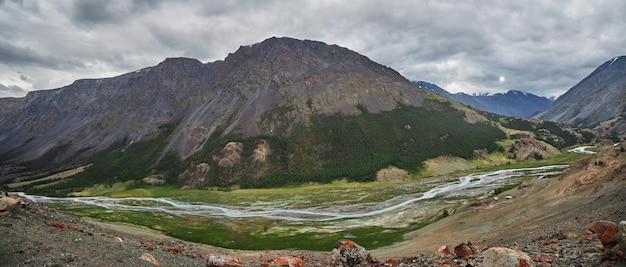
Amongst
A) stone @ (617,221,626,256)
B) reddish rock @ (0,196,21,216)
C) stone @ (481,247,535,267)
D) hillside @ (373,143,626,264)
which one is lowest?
hillside @ (373,143,626,264)

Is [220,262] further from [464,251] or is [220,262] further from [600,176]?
[600,176]

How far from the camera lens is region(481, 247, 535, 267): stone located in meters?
19.4

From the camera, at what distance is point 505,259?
19766 mm

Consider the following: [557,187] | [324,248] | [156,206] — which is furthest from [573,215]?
[156,206]

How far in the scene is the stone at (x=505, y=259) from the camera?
19.4 meters

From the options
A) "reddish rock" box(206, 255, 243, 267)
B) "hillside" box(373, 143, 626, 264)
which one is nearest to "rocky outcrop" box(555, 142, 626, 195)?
"hillside" box(373, 143, 626, 264)

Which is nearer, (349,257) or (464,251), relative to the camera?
(464,251)

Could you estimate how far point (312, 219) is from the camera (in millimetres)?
132125

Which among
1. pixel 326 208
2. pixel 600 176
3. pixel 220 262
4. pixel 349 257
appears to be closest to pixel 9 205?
pixel 220 262

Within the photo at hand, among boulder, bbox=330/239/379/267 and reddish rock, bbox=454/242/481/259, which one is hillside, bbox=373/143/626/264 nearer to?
reddish rock, bbox=454/242/481/259

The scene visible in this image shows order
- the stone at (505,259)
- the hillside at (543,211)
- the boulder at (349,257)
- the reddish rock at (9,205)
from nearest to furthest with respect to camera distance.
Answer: the stone at (505,259), the reddish rock at (9,205), the boulder at (349,257), the hillside at (543,211)

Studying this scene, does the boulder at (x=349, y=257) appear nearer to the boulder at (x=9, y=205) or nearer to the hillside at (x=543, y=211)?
the hillside at (x=543, y=211)

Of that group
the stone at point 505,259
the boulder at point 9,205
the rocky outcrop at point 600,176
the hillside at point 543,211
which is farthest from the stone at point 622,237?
the boulder at point 9,205

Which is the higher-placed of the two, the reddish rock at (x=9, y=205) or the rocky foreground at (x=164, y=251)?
the reddish rock at (x=9, y=205)
